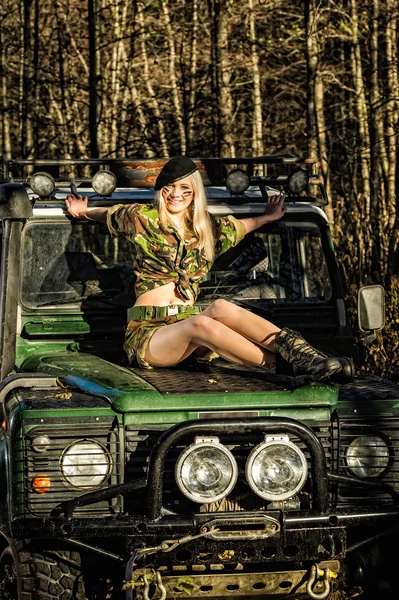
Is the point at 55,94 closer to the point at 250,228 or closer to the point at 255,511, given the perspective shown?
the point at 250,228

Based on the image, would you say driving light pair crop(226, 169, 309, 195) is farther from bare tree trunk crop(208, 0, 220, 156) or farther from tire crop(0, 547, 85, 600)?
bare tree trunk crop(208, 0, 220, 156)

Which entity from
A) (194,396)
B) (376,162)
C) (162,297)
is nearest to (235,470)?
(194,396)

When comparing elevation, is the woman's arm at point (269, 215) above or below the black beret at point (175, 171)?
below

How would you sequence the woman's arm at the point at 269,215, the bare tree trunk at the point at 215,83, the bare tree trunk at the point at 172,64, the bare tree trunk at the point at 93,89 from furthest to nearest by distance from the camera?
the bare tree trunk at the point at 172,64 < the bare tree trunk at the point at 215,83 < the bare tree trunk at the point at 93,89 < the woman's arm at the point at 269,215

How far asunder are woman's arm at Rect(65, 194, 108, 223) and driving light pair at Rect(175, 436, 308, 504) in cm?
214

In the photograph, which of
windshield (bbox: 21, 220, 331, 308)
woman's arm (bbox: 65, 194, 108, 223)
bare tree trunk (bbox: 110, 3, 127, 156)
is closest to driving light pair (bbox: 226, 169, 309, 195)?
windshield (bbox: 21, 220, 331, 308)

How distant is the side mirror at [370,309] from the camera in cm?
610

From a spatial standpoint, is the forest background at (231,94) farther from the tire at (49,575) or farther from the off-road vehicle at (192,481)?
the tire at (49,575)

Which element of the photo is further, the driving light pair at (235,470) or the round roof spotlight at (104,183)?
the round roof spotlight at (104,183)

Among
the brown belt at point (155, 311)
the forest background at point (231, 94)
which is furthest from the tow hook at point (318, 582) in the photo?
the forest background at point (231, 94)

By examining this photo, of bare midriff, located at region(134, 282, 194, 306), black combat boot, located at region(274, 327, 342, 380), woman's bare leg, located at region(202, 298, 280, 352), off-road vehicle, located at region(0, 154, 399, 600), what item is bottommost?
off-road vehicle, located at region(0, 154, 399, 600)

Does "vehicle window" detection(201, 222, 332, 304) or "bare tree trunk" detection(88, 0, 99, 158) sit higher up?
"bare tree trunk" detection(88, 0, 99, 158)

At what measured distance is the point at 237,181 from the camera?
677 cm

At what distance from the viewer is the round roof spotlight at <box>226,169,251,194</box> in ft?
22.1
